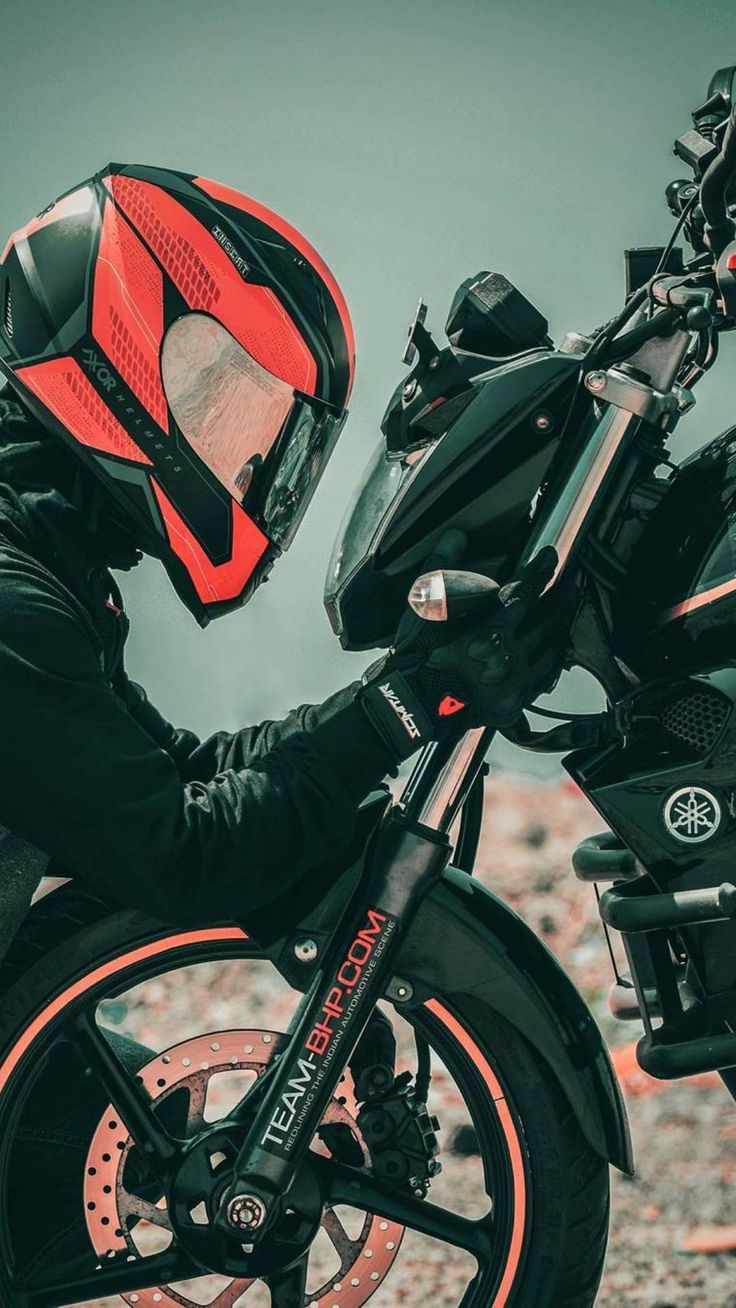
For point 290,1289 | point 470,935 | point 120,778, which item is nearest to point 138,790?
point 120,778

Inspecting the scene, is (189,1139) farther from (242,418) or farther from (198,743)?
(242,418)

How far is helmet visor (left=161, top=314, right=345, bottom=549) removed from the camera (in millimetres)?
1645

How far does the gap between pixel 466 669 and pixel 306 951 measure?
38 cm

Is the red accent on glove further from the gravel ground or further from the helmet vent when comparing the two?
the gravel ground

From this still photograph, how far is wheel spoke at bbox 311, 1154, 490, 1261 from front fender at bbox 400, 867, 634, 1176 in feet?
0.62

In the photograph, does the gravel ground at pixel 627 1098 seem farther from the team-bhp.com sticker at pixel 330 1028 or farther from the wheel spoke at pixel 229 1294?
the team-bhp.com sticker at pixel 330 1028

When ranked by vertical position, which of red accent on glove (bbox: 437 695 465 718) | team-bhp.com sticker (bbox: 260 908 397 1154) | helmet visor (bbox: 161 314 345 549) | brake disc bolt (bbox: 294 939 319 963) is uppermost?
helmet visor (bbox: 161 314 345 549)

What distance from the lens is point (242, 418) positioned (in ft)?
5.49

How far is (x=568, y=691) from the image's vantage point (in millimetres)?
2775

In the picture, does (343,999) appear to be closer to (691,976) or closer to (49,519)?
(691,976)

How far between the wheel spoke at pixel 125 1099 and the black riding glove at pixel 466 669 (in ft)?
1.73

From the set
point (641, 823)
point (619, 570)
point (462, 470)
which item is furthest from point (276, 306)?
point (641, 823)

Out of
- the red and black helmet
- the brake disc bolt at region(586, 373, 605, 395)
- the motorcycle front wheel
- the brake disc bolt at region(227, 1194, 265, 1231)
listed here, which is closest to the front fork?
the brake disc bolt at region(227, 1194, 265, 1231)

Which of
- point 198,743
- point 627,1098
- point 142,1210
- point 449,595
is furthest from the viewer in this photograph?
point 627,1098
